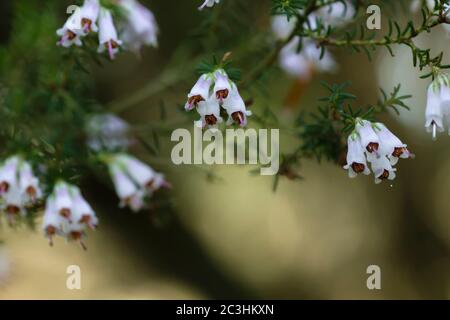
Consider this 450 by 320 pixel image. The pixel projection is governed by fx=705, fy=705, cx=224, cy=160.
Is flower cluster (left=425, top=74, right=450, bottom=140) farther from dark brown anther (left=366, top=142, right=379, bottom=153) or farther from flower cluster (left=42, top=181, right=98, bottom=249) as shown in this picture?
flower cluster (left=42, top=181, right=98, bottom=249)

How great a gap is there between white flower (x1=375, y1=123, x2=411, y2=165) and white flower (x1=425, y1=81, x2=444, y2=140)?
0.07 meters

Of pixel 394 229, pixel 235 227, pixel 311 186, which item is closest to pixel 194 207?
pixel 235 227

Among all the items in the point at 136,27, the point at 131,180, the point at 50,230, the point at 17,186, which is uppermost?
the point at 136,27

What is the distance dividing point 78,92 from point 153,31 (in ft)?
0.92

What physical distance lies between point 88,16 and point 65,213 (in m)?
A: 0.46

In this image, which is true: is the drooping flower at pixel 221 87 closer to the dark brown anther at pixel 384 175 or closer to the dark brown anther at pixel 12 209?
the dark brown anther at pixel 384 175

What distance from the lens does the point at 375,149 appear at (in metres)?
1.38

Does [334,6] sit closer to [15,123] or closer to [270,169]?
[270,169]

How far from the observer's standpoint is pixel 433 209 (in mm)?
4238

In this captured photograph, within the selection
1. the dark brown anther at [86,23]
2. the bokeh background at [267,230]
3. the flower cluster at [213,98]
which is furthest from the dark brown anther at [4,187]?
the bokeh background at [267,230]

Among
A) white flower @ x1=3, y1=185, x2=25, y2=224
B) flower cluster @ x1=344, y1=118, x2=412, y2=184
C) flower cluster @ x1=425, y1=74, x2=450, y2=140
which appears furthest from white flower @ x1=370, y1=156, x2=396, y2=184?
white flower @ x1=3, y1=185, x2=25, y2=224

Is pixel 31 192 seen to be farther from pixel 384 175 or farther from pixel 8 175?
pixel 384 175

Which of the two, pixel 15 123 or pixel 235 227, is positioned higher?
pixel 235 227

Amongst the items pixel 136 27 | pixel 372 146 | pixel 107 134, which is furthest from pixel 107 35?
pixel 372 146
